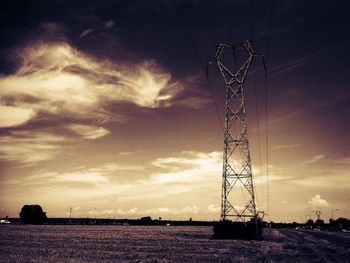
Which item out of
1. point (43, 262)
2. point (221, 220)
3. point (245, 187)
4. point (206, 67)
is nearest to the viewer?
point (43, 262)

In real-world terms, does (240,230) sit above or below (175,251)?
above

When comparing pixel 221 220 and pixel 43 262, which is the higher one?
pixel 221 220

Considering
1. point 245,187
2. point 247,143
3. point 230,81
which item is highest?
point 230,81

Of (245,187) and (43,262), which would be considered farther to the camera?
(245,187)

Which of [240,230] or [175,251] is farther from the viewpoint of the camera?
[240,230]

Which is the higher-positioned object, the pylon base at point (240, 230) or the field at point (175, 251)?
the pylon base at point (240, 230)

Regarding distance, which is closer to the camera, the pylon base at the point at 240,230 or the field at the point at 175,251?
the field at the point at 175,251

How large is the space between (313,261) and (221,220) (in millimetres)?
24897

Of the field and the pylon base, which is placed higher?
the pylon base

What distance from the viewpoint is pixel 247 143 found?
5403cm

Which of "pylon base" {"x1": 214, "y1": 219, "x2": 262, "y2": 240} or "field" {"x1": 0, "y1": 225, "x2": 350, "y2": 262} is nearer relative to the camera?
"field" {"x1": 0, "y1": 225, "x2": 350, "y2": 262}

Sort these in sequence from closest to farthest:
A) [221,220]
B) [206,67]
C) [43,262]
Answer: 1. [43,262]
2. [206,67]
3. [221,220]

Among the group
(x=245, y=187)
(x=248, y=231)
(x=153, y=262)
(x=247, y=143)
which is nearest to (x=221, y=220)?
(x=248, y=231)

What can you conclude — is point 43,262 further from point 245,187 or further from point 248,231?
point 248,231
